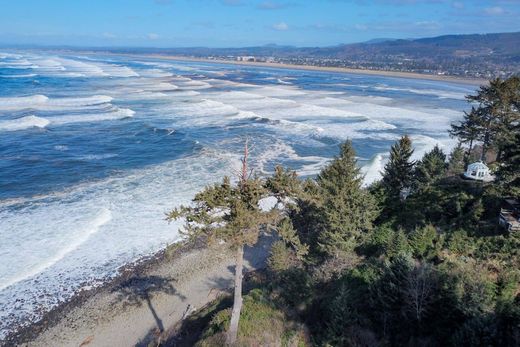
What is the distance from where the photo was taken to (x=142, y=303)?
20266 mm

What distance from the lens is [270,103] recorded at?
76688mm

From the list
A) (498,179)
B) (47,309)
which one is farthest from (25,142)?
(498,179)

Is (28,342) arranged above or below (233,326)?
below

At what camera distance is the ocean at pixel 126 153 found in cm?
2319

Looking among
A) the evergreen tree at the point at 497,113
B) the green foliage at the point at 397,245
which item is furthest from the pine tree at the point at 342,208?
the evergreen tree at the point at 497,113

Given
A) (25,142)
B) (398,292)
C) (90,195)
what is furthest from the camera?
(25,142)

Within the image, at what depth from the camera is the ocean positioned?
76.1 feet

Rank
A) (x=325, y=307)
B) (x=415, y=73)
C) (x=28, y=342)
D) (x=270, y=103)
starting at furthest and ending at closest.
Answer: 1. (x=415, y=73)
2. (x=270, y=103)
3. (x=28, y=342)
4. (x=325, y=307)

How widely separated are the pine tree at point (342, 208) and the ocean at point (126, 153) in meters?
10.8

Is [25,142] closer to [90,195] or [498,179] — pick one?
[90,195]

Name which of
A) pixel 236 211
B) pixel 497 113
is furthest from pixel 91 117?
pixel 236 211

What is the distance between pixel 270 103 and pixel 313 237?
5864 cm

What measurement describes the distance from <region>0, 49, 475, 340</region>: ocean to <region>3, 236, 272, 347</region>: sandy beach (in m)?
0.99

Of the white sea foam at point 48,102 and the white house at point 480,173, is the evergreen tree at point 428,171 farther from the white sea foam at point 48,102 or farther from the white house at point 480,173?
the white sea foam at point 48,102
